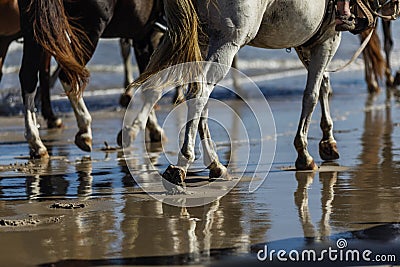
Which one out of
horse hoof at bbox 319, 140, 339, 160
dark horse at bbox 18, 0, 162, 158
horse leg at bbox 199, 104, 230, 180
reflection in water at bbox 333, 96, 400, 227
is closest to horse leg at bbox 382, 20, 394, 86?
reflection in water at bbox 333, 96, 400, 227

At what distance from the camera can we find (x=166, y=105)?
13.8 metres

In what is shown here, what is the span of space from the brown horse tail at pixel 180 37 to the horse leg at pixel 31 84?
2.01 m

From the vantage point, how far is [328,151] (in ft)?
26.2

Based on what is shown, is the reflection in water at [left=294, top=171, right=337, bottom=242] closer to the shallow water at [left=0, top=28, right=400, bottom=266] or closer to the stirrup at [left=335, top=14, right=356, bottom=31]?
the shallow water at [left=0, top=28, right=400, bottom=266]

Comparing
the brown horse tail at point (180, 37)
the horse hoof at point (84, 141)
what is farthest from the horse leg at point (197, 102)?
the horse hoof at point (84, 141)

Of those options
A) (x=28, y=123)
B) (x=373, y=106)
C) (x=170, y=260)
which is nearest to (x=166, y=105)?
(x=373, y=106)

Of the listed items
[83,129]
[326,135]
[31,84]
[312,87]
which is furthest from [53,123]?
[312,87]

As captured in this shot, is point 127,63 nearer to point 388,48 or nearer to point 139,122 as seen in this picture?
point 139,122

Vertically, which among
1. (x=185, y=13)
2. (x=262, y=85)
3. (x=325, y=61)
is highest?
(x=185, y=13)

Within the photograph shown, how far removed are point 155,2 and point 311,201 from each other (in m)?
3.34

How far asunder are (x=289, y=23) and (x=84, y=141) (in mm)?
2850

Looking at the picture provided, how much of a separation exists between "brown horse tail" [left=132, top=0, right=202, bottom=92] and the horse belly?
0.57 m

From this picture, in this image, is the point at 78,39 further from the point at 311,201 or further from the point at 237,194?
the point at 311,201

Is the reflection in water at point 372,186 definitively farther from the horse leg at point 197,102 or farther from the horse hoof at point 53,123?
the horse hoof at point 53,123
